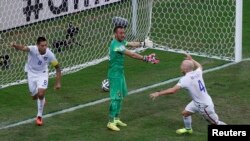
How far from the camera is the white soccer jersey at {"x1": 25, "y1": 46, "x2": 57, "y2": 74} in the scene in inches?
561

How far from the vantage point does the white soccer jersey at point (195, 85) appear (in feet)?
42.4

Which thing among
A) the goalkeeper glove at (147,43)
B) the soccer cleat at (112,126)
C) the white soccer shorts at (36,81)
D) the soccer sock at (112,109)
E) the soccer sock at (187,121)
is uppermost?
the goalkeeper glove at (147,43)

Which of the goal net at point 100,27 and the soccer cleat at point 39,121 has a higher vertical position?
the goal net at point 100,27

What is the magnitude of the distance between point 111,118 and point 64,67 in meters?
4.47

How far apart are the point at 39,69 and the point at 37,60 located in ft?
0.60

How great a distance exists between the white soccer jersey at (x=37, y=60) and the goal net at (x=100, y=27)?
2.60m

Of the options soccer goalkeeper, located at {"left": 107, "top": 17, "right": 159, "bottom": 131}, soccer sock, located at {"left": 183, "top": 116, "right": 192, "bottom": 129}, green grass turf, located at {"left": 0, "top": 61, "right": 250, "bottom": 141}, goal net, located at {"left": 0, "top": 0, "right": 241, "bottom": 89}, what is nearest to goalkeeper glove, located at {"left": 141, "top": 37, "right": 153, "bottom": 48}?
goal net, located at {"left": 0, "top": 0, "right": 241, "bottom": 89}

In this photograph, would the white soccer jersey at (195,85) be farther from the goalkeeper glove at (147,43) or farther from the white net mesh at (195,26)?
the goalkeeper glove at (147,43)

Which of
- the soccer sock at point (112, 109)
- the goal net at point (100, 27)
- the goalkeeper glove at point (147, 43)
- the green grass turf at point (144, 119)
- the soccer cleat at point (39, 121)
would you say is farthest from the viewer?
the goalkeeper glove at point (147, 43)

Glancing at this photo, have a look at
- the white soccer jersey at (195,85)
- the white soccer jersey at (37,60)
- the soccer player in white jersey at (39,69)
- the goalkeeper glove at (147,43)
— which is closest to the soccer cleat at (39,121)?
the soccer player in white jersey at (39,69)

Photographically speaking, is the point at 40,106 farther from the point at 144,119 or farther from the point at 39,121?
the point at 144,119

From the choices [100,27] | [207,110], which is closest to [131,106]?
[207,110]

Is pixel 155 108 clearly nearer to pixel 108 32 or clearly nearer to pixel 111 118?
pixel 111 118

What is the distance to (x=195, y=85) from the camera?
13.0 m
